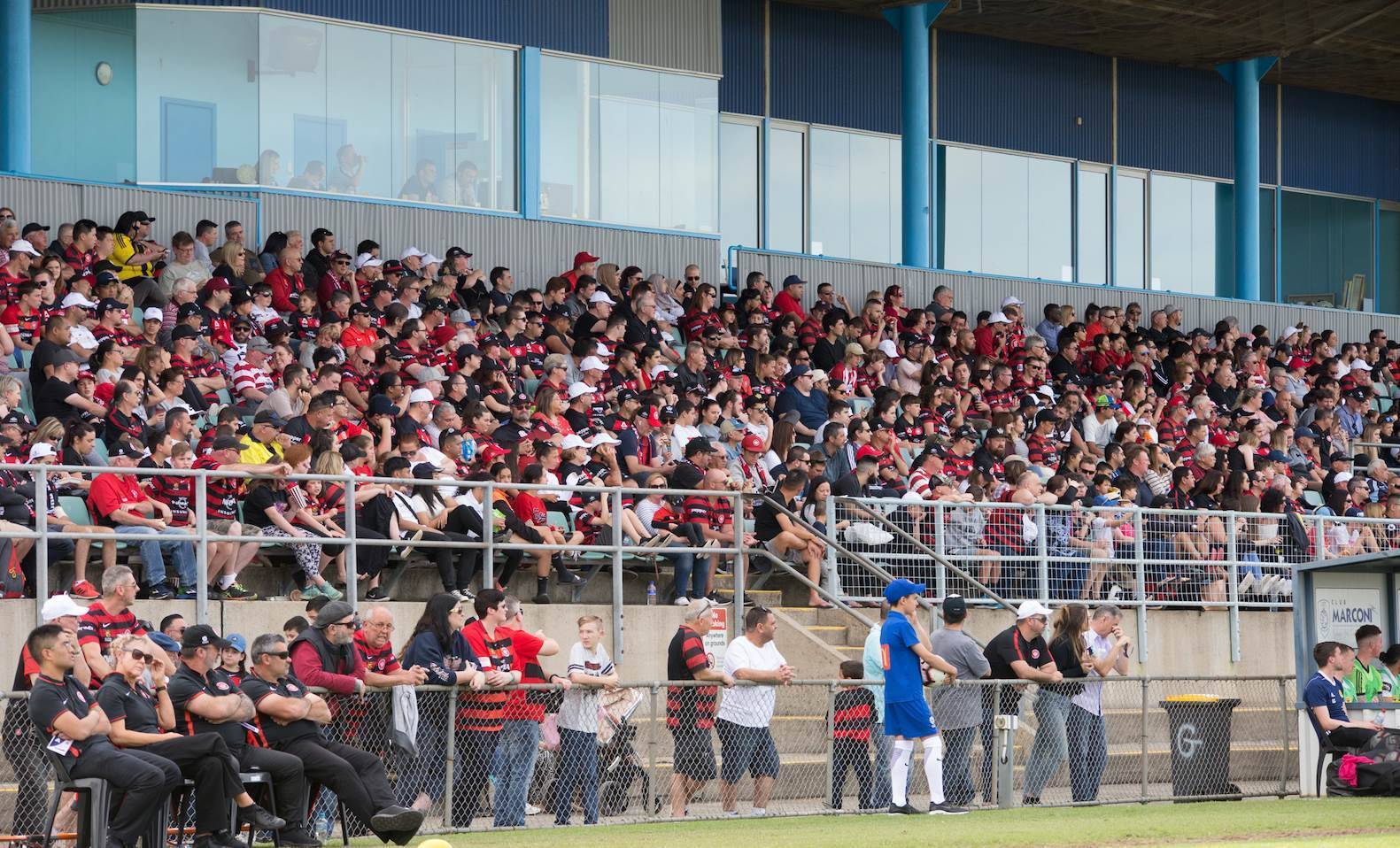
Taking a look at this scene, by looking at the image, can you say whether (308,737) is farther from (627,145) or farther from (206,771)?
(627,145)

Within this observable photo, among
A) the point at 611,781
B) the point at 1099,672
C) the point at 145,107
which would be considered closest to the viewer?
the point at 611,781

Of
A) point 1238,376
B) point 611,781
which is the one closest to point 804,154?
point 1238,376

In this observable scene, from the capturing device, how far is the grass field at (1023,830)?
12.2m

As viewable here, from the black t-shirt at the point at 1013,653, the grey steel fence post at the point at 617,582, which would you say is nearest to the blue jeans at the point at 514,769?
the grey steel fence post at the point at 617,582

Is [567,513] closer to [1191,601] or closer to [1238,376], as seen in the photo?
[1191,601]

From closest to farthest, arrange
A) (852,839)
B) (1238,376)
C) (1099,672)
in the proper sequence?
(852,839)
(1099,672)
(1238,376)

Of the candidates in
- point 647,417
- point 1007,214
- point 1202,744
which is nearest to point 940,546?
point 647,417

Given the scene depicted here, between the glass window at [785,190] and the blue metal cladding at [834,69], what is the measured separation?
38 centimetres

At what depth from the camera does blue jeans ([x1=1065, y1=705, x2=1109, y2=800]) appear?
16.0 m

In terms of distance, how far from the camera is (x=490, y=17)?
25.2 meters

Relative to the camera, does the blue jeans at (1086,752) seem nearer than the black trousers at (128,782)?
No

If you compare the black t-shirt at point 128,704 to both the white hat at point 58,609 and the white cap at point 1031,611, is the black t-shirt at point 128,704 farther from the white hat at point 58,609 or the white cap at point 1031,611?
the white cap at point 1031,611

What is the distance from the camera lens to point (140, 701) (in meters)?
11.7

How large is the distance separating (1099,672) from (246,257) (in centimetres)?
958
